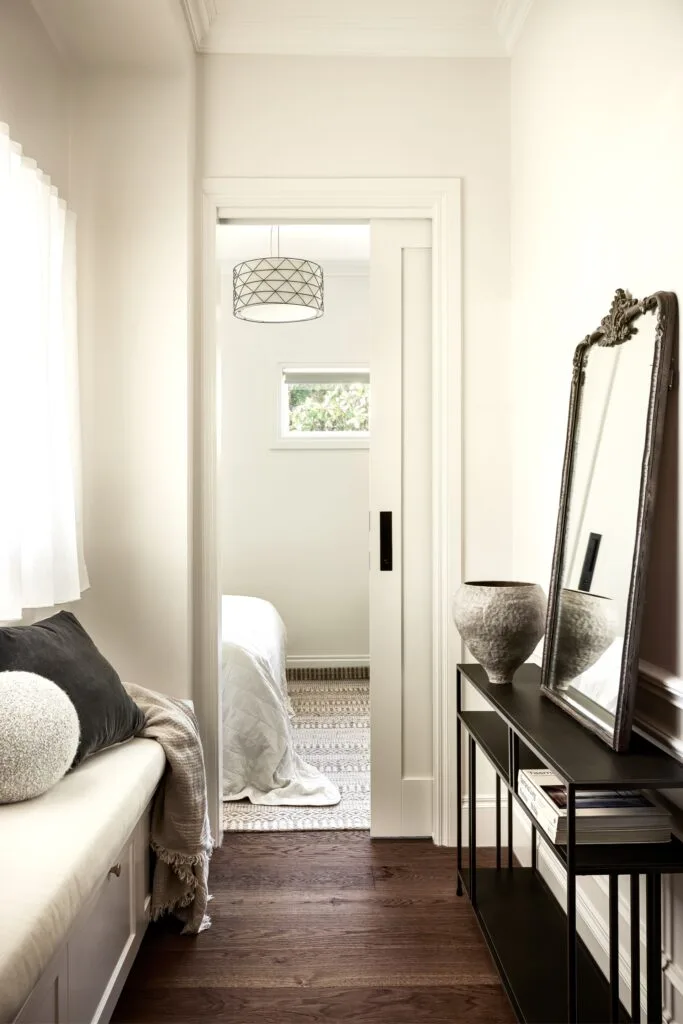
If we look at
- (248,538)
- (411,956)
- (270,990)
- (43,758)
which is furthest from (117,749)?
(248,538)

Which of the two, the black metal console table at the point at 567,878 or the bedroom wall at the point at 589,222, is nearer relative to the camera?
the black metal console table at the point at 567,878

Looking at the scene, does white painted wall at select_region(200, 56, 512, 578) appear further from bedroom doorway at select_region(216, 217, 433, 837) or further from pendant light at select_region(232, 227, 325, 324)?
pendant light at select_region(232, 227, 325, 324)

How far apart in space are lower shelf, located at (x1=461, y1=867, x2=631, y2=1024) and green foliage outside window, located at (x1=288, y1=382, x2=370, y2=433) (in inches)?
148

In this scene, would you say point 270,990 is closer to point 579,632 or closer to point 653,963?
point 653,963

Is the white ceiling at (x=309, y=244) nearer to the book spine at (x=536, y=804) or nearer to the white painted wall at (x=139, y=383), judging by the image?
the white painted wall at (x=139, y=383)

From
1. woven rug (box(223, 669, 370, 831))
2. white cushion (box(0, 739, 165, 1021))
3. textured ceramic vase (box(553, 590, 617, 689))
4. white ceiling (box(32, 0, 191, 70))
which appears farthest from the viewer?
woven rug (box(223, 669, 370, 831))

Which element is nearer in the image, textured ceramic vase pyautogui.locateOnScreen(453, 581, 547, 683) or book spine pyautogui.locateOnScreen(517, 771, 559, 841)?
book spine pyautogui.locateOnScreen(517, 771, 559, 841)

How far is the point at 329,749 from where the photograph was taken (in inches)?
154

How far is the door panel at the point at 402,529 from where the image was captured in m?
2.86

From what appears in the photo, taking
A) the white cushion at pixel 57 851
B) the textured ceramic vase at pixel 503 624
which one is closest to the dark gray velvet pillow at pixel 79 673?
the white cushion at pixel 57 851

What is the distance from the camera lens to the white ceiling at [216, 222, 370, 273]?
4.79 metres

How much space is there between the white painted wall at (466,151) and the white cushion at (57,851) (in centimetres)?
149

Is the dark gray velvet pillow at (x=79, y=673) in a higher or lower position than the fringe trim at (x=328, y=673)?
higher

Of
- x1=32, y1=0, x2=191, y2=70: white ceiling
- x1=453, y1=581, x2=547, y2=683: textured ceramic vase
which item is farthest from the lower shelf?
x1=32, y1=0, x2=191, y2=70: white ceiling
